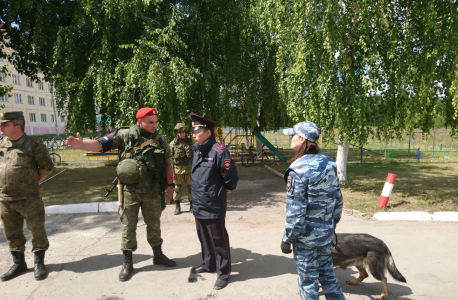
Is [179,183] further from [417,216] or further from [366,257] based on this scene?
[417,216]

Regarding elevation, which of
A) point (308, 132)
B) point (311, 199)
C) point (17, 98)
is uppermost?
point (17, 98)

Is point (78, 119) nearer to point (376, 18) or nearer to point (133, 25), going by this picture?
point (133, 25)

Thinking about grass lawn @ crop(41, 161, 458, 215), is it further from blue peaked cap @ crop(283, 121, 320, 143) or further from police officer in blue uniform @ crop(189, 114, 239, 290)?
blue peaked cap @ crop(283, 121, 320, 143)

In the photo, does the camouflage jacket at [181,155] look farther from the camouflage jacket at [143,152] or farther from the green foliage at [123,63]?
the camouflage jacket at [143,152]

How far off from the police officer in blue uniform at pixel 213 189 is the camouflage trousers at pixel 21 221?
2.00m

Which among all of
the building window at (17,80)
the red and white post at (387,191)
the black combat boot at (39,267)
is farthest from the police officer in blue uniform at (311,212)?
the building window at (17,80)

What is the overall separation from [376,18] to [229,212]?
5776 mm

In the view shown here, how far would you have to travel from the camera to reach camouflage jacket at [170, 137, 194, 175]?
6.48 m

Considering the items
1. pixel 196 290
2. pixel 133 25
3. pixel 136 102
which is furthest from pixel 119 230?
pixel 133 25

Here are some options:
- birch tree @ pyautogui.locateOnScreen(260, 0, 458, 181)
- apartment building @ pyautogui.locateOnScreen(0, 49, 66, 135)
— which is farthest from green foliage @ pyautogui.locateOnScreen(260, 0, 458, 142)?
apartment building @ pyautogui.locateOnScreen(0, 49, 66, 135)

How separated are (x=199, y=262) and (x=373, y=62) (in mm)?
6312

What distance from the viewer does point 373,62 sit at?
282 inches

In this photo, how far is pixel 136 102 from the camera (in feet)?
23.9

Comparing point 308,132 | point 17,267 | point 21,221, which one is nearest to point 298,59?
point 308,132
